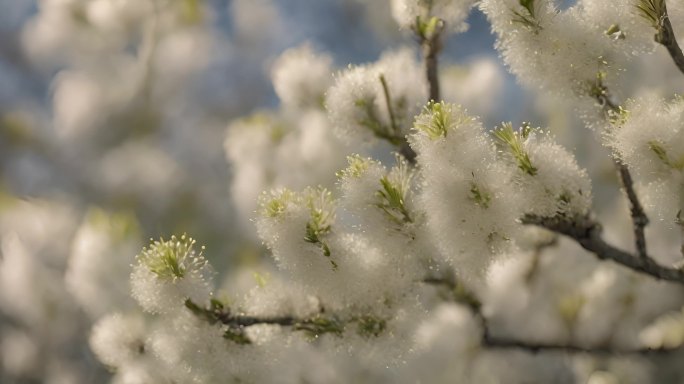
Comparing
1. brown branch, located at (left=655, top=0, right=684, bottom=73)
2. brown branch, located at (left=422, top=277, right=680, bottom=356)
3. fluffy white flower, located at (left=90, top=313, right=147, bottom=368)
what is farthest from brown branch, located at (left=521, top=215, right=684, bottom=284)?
fluffy white flower, located at (left=90, top=313, right=147, bottom=368)

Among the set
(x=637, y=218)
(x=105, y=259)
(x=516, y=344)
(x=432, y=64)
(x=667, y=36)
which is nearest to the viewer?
(x=667, y=36)

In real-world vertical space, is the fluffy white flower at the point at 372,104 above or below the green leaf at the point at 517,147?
above

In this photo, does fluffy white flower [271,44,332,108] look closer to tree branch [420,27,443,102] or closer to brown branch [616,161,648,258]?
tree branch [420,27,443,102]

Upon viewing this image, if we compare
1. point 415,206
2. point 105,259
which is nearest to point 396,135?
point 415,206

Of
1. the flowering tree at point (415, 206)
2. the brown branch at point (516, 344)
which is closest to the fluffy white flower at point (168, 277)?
the flowering tree at point (415, 206)

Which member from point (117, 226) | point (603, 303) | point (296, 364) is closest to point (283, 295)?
point (296, 364)

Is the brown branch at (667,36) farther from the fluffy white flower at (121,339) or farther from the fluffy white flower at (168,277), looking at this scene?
the fluffy white flower at (121,339)

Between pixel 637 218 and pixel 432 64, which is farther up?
pixel 432 64

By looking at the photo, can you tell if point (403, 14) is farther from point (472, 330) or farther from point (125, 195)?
point (125, 195)

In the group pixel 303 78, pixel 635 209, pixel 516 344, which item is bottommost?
pixel 635 209

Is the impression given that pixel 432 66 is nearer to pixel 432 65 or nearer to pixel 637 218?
pixel 432 65
